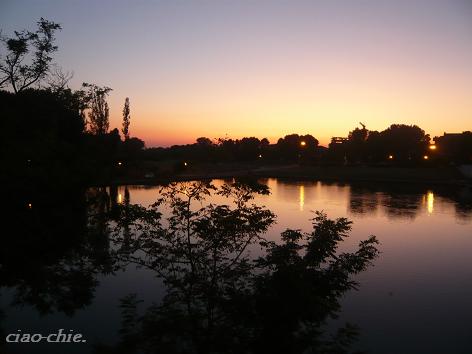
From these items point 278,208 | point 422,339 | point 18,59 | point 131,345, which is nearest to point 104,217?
point 131,345

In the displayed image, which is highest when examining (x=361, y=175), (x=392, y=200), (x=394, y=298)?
(x=361, y=175)

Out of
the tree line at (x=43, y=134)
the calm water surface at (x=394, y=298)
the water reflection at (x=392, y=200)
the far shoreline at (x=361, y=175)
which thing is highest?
the tree line at (x=43, y=134)

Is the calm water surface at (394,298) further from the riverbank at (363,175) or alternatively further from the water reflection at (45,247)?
the riverbank at (363,175)

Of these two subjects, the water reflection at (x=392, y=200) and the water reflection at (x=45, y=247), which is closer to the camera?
the water reflection at (x=45, y=247)

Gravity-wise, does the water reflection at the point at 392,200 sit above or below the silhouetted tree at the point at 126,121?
below

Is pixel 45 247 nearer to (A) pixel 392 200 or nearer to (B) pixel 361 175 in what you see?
(A) pixel 392 200

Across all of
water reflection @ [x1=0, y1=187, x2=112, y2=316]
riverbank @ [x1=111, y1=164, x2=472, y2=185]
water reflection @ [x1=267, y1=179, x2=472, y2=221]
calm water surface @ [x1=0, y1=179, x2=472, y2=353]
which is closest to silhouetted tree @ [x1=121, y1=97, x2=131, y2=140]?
riverbank @ [x1=111, y1=164, x2=472, y2=185]

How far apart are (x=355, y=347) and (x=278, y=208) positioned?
2248 cm

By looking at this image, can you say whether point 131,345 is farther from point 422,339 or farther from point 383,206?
point 383,206

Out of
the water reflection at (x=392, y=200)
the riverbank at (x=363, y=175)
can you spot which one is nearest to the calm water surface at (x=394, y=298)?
the water reflection at (x=392, y=200)

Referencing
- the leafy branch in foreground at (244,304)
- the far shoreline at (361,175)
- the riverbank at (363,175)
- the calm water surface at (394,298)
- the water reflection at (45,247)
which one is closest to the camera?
the leafy branch in foreground at (244,304)

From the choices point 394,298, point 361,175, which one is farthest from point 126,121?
point 394,298

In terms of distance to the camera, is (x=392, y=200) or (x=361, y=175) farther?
(x=361, y=175)

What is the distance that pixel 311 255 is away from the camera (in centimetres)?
765
